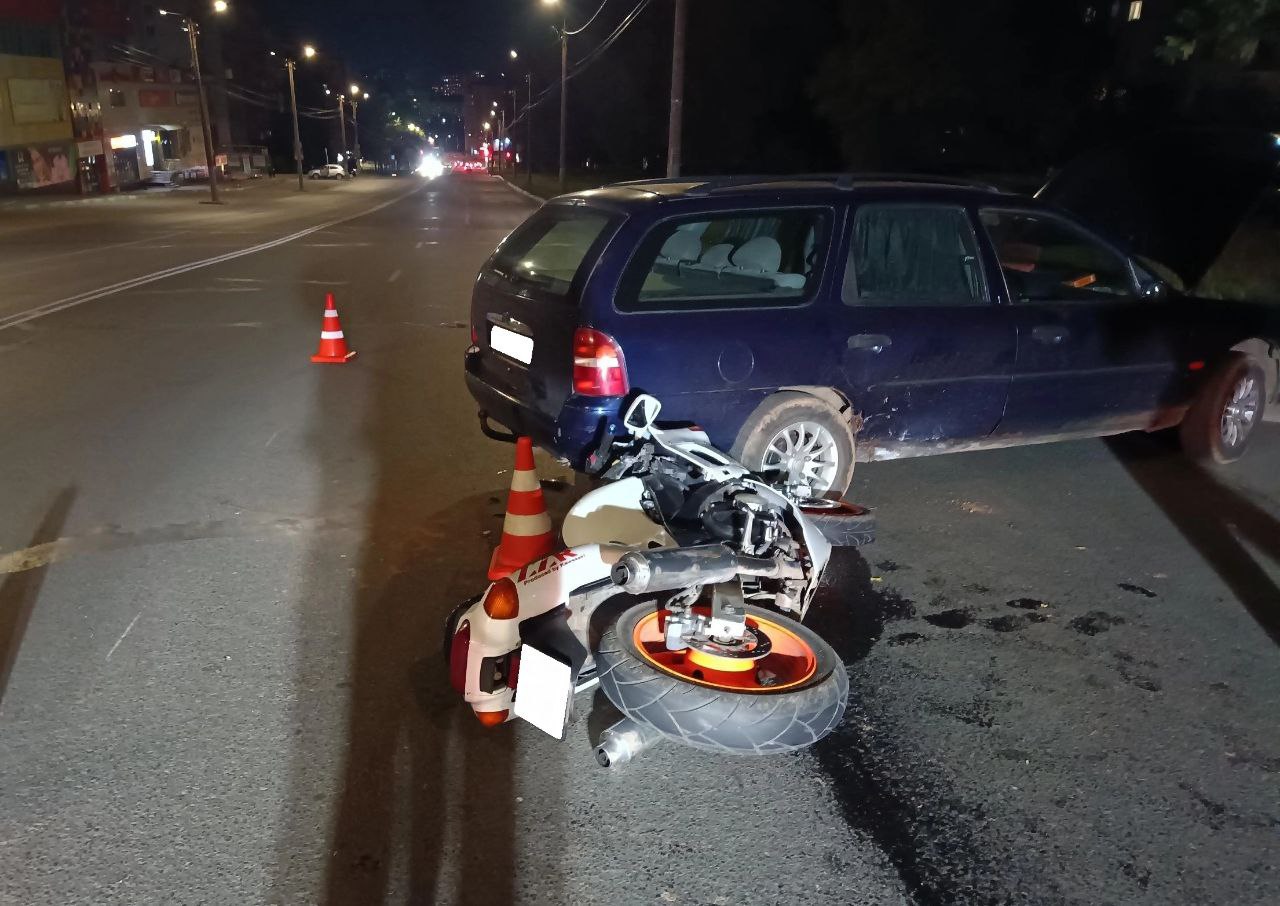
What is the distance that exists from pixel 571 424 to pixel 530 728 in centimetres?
184

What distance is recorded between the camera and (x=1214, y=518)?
5.82 m

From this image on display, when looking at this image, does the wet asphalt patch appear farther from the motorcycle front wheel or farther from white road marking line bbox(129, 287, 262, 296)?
white road marking line bbox(129, 287, 262, 296)

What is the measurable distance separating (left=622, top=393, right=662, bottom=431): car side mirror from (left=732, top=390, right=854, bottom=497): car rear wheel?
3.26 feet

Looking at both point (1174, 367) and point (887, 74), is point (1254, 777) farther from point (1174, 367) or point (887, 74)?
point (887, 74)

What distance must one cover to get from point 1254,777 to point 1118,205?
729 centimetres

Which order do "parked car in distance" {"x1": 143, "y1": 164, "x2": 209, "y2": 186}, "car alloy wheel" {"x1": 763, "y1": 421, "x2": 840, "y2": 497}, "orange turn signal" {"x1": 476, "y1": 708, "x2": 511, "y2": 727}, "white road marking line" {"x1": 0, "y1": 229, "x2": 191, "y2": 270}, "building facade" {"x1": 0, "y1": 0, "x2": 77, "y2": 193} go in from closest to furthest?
1. "orange turn signal" {"x1": 476, "y1": 708, "x2": 511, "y2": 727}
2. "car alloy wheel" {"x1": 763, "y1": 421, "x2": 840, "y2": 497}
3. "white road marking line" {"x1": 0, "y1": 229, "x2": 191, "y2": 270}
4. "building facade" {"x1": 0, "y1": 0, "x2": 77, "y2": 193}
5. "parked car in distance" {"x1": 143, "y1": 164, "x2": 209, "y2": 186}

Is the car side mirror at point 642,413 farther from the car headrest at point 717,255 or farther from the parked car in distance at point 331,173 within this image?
the parked car in distance at point 331,173

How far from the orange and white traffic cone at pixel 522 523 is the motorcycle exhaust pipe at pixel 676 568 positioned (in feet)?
4.24

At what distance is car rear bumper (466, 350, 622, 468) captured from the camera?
4.98 metres

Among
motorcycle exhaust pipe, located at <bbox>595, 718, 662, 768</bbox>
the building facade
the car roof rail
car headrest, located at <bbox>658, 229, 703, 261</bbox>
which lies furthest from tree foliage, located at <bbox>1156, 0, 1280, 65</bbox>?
the building facade

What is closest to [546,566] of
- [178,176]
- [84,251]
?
[84,251]

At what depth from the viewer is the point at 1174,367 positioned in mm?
6410

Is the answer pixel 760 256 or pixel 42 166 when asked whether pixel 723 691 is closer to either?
pixel 760 256

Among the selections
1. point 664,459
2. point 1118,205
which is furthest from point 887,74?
point 664,459
